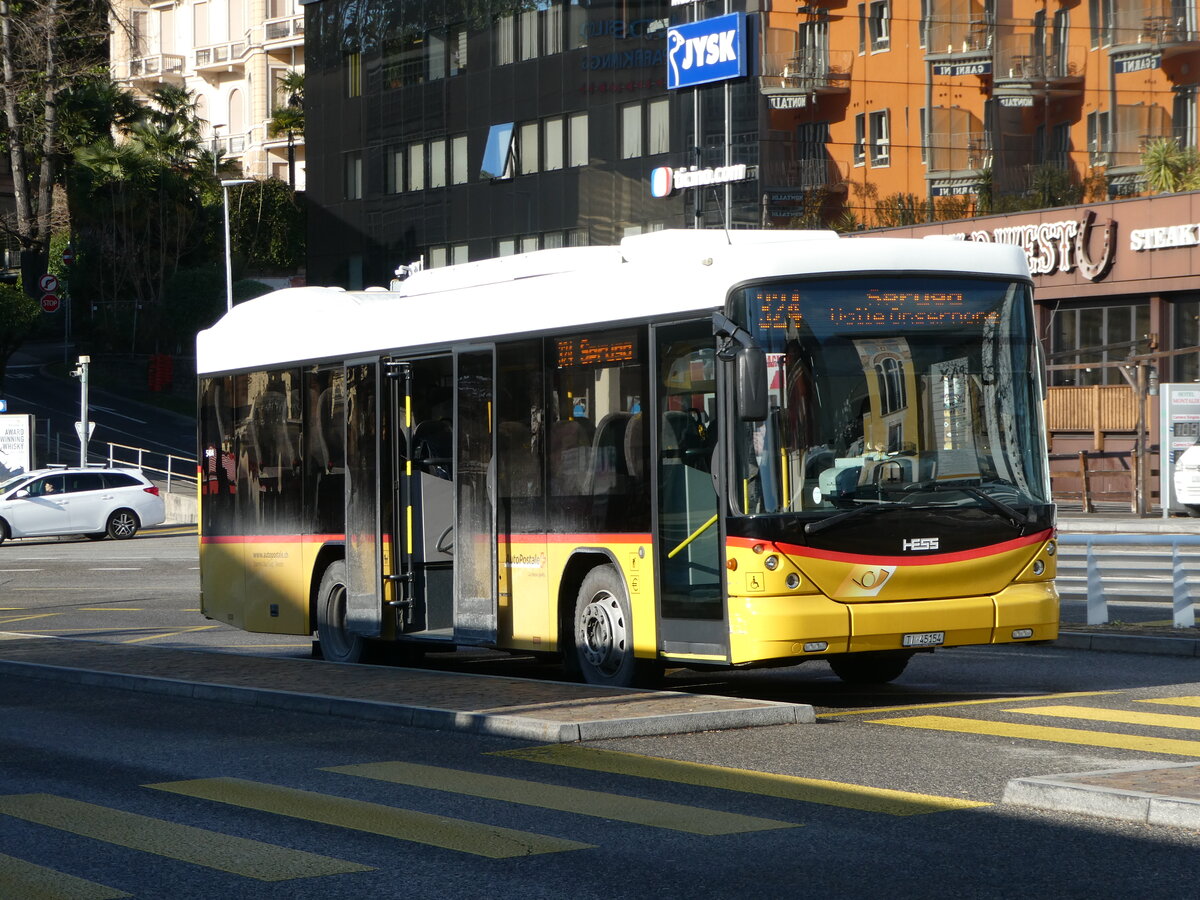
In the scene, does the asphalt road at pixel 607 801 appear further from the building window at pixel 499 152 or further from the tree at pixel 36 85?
the tree at pixel 36 85

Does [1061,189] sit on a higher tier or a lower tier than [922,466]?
higher

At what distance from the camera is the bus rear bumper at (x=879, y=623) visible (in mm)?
11031

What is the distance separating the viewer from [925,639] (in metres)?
11.4

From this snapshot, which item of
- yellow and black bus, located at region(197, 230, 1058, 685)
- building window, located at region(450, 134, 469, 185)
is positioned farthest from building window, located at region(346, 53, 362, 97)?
yellow and black bus, located at region(197, 230, 1058, 685)

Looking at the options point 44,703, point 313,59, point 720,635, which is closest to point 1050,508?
point 720,635

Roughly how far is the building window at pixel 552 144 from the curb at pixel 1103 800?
46.8 metres

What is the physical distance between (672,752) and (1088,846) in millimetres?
3187

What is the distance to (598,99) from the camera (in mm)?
52188

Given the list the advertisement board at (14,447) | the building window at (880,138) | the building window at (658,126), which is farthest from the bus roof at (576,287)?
the building window at (658,126)

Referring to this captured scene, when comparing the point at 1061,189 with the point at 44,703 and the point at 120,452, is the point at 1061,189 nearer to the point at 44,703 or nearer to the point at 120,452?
the point at 120,452

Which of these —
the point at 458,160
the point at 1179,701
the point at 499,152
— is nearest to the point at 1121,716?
the point at 1179,701

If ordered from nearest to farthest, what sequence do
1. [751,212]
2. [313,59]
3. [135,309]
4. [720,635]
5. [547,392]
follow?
[720,635] < [547,392] < [751,212] < [313,59] < [135,309]

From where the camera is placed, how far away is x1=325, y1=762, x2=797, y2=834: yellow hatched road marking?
7777 mm

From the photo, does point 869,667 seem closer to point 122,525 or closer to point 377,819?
point 377,819
